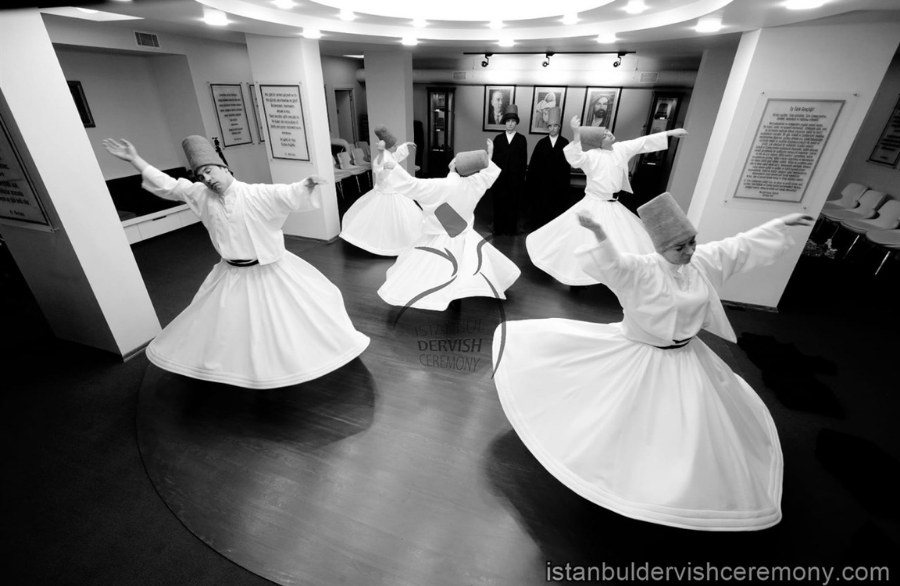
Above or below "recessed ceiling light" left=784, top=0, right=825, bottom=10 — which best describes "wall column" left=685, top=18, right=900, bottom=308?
below

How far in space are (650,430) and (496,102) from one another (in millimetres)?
8708

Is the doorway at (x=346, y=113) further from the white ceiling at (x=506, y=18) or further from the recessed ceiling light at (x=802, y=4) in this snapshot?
the recessed ceiling light at (x=802, y=4)

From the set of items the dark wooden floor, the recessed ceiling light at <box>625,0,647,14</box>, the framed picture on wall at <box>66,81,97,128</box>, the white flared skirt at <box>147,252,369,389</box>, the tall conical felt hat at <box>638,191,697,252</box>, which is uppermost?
the recessed ceiling light at <box>625,0,647,14</box>

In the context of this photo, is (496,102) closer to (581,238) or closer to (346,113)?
(346,113)

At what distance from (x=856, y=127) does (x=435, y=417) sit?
4.33m

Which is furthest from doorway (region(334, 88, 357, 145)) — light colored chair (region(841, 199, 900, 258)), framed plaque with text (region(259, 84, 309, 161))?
light colored chair (region(841, 199, 900, 258))

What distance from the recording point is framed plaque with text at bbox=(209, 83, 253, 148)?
6496mm

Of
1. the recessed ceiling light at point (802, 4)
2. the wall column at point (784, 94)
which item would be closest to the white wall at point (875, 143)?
the wall column at point (784, 94)

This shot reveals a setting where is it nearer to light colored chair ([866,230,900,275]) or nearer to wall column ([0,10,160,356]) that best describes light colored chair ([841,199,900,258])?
light colored chair ([866,230,900,275])

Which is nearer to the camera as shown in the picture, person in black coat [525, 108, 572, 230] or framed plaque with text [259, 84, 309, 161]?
framed plaque with text [259, 84, 309, 161]

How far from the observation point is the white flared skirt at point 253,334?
277cm

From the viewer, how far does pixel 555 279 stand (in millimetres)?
4680

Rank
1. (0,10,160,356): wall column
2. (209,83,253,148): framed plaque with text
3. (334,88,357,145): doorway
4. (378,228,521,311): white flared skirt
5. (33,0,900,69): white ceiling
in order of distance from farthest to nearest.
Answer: (334,88,357,145): doorway → (209,83,253,148): framed plaque with text → (378,228,521,311): white flared skirt → (33,0,900,69): white ceiling → (0,10,160,356): wall column

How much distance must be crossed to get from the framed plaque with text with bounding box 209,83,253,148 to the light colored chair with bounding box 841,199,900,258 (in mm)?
9343
